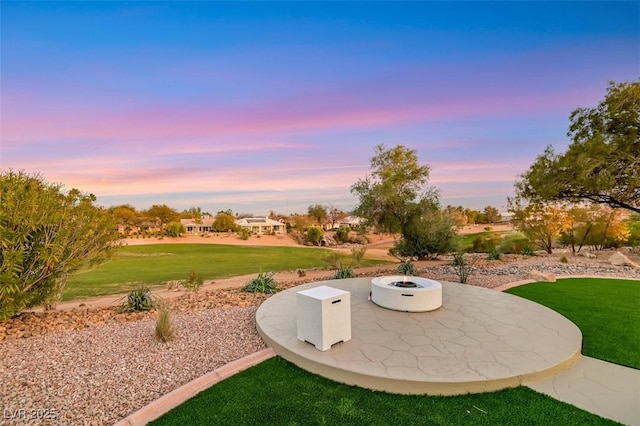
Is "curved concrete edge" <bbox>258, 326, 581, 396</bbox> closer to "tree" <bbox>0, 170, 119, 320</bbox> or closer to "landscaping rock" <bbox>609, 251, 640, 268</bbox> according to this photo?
"tree" <bbox>0, 170, 119, 320</bbox>

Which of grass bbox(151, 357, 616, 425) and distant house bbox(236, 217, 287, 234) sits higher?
distant house bbox(236, 217, 287, 234)

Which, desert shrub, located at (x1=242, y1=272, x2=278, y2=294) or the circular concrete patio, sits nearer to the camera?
the circular concrete patio

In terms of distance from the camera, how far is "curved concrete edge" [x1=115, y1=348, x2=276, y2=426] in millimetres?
3092

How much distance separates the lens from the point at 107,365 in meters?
4.18

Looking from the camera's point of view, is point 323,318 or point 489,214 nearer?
point 323,318

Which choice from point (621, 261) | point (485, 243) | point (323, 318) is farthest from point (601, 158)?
point (485, 243)

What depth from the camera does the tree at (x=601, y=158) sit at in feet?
26.5

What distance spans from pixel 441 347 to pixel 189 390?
3.52m

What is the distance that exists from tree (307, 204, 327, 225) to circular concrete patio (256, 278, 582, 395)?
50.7 m

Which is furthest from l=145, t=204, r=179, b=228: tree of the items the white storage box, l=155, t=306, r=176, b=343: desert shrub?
the white storage box

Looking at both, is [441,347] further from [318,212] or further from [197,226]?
[197,226]

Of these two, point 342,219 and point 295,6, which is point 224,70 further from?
point 342,219

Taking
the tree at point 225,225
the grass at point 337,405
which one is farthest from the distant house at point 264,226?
the grass at point 337,405

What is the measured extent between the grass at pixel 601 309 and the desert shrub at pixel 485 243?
12782 millimetres
